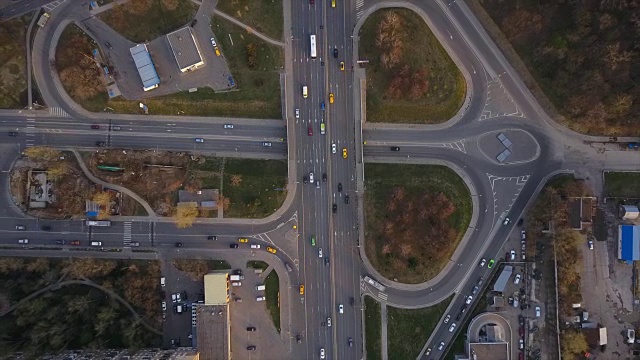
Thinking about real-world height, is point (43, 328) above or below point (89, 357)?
above

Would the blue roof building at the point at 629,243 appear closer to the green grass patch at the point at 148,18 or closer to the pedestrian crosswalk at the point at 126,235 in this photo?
the green grass patch at the point at 148,18

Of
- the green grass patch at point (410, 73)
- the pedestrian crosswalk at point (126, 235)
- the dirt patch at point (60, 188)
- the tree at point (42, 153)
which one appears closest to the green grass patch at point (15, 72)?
the tree at point (42, 153)

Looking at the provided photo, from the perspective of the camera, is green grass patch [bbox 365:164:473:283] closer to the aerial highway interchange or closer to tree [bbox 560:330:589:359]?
the aerial highway interchange

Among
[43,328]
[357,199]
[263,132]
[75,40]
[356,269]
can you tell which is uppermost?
[75,40]

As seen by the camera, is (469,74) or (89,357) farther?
(469,74)

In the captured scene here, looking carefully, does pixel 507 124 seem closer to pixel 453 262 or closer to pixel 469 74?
pixel 469 74

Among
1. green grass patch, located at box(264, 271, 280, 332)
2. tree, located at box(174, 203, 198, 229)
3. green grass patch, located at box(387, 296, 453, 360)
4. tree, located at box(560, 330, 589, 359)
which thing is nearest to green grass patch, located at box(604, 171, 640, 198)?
tree, located at box(560, 330, 589, 359)

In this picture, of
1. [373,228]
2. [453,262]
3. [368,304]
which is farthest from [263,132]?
[453,262]
